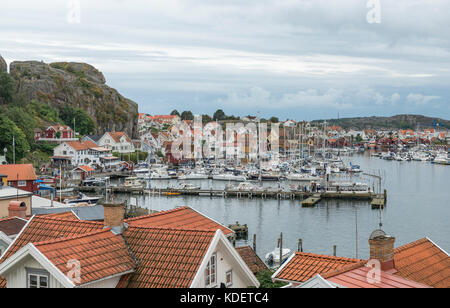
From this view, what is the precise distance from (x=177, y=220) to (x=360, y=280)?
18.1 feet

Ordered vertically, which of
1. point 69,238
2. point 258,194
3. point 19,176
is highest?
point 69,238

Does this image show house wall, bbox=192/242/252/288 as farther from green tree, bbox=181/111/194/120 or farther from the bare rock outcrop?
green tree, bbox=181/111/194/120

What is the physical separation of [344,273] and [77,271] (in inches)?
171

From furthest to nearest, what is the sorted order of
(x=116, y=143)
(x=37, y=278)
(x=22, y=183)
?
(x=116, y=143) → (x=22, y=183) → (x=37, y=278)

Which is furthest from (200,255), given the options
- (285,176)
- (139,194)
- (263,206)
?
(285,176)

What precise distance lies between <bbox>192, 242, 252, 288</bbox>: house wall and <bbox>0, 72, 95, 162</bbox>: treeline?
59113 millimetres

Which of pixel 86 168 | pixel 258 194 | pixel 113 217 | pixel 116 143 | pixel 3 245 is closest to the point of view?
pixel 113 217

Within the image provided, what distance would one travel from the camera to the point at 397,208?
65438 mm

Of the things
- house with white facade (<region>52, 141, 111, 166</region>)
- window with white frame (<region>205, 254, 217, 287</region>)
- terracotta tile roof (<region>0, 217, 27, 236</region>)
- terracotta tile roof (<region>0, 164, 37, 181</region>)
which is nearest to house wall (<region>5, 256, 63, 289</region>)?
window with white frame (<region>205, 254, 217, 287</region>)

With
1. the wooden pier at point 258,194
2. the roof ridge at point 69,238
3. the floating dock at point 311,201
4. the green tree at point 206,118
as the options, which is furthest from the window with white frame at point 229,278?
the green tree at point 206,118

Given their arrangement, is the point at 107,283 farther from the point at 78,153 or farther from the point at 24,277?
the point at 78,153

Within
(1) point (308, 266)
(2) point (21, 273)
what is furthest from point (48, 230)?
(1) point (308, 266)

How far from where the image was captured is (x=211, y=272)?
10562mm
